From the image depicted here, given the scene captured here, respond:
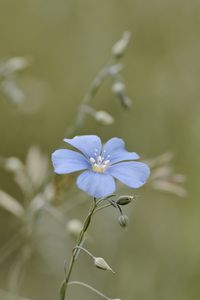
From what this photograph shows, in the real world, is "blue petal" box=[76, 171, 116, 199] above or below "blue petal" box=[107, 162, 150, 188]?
below

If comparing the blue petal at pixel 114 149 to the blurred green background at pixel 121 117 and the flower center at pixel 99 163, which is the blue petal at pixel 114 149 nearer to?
the flower center at pixel 99 163

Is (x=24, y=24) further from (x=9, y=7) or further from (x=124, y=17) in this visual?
(x=124, y=17)

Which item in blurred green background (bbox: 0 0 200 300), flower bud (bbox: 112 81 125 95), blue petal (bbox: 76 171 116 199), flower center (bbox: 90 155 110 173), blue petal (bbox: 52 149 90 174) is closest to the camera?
blue petal (bbox: 76 171 116 199)

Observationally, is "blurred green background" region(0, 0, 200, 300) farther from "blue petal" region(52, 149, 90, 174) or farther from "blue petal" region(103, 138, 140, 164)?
"blue petal" region(52, 149, 90, 174)

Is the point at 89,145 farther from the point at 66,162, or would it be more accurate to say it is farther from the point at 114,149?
the point at 66,162

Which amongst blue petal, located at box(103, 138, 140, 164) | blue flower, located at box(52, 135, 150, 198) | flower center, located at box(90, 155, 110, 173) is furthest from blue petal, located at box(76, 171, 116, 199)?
blue petal, located at box(103, 138, 140, 164)

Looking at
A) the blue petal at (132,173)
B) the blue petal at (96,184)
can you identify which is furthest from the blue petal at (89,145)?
the blue petal at (96,184)
